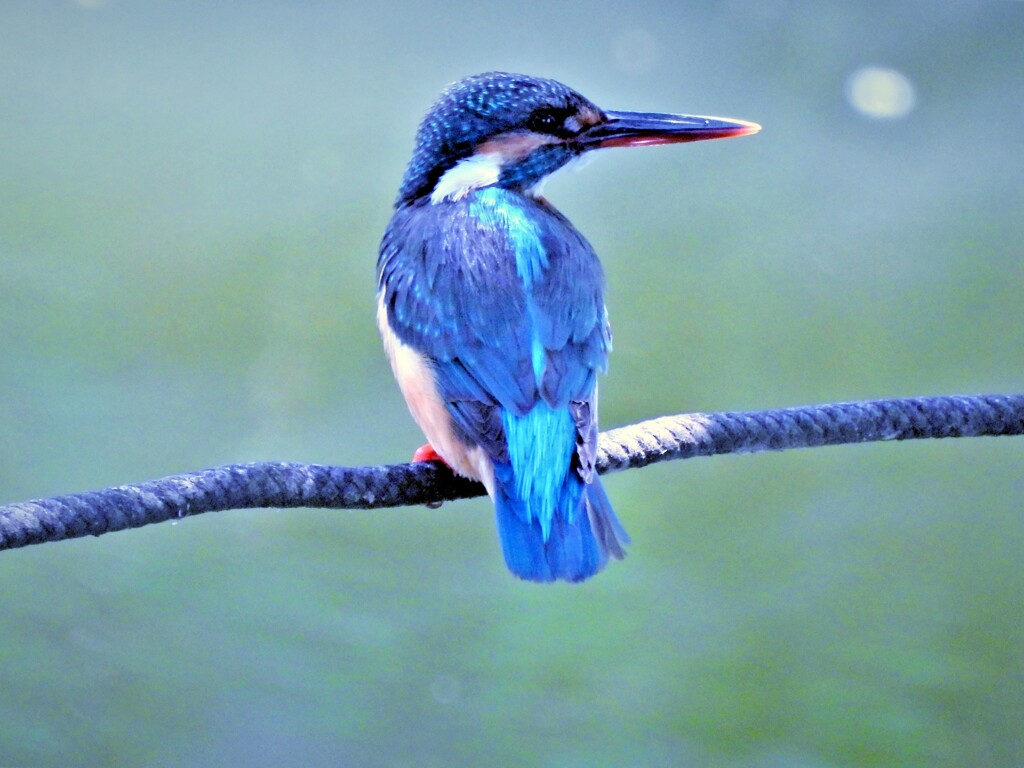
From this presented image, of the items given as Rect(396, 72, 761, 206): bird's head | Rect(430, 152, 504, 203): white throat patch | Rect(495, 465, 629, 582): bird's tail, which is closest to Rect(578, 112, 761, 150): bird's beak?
Rect(396, 72, 761, 206): bird's head

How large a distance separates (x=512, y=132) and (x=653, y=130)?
23cm

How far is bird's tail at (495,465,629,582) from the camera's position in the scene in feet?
4.59

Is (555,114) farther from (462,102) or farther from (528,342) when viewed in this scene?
(528,342)

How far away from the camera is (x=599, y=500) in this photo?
4.87ft

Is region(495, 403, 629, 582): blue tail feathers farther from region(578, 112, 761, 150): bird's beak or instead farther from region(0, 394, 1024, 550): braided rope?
region(578, 112, 761, 150): bird's beak

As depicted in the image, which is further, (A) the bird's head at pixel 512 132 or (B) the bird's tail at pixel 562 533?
(A) the bird's head at pixel 512 132

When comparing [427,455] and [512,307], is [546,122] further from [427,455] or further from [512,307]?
[427,455]

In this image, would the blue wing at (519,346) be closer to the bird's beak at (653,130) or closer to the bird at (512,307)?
the bird at (512,307)

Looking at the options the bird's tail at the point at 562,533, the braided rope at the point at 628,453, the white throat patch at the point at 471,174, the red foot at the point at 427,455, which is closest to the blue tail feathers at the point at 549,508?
the bird's tail at the point at 562,533

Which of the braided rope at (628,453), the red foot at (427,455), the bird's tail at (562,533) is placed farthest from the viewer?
the red foot at (427,455)

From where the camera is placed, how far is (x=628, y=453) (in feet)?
5.20

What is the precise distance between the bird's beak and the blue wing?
170mm

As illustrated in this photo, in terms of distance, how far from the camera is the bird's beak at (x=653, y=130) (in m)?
1.88

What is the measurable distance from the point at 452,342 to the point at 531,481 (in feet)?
0.76
